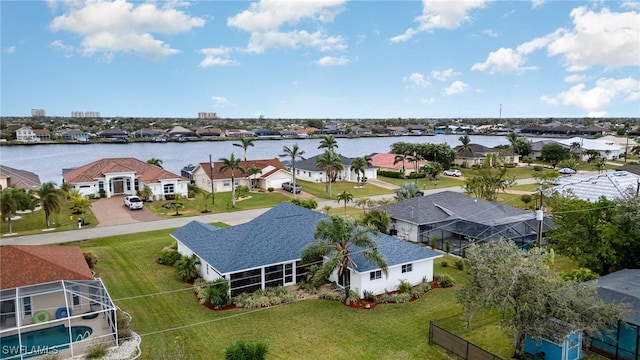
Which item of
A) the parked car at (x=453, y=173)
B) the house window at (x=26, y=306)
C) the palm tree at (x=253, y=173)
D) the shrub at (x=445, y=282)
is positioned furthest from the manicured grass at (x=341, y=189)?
the house window at (x=26, y=306)

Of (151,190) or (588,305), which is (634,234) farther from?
(151,190)

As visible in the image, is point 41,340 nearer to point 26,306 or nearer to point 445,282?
point 26,306

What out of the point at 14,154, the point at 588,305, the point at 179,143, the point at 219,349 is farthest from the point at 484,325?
the point at 179,143

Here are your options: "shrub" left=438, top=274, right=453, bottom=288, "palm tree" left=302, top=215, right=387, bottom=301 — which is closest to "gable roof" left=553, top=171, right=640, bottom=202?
"shrub" left=438, top=274, right=453, bottom=288

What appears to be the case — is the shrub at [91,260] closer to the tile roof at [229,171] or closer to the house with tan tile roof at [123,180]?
the house with tan tile roof at [123,180]

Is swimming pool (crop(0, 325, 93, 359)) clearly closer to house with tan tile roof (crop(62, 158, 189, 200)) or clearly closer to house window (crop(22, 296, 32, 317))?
house window (crop(22, 296, 32, 317))
